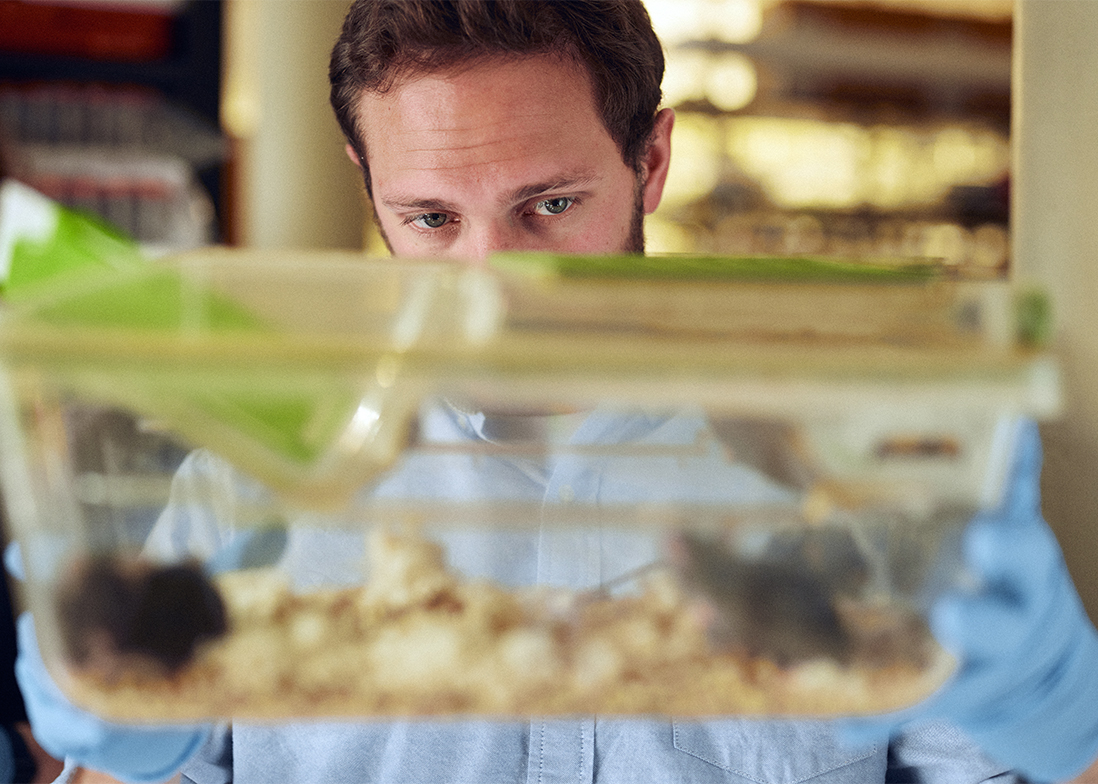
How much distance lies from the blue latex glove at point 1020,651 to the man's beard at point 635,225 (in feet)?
1.84

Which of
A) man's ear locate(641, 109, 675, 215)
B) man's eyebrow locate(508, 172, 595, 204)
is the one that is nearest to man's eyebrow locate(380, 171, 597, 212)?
man's eyebrow locate(508, 172, 595, 204)

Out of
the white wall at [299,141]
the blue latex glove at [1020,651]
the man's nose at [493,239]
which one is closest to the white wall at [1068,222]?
the blue latex glove at [1020,651]

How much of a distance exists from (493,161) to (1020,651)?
0.64 metres

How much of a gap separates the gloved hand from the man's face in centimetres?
49

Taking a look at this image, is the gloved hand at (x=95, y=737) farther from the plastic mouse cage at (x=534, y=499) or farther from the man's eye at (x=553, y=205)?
the man's eye at (x=553, y=205)

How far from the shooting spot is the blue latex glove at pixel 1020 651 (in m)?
0.55

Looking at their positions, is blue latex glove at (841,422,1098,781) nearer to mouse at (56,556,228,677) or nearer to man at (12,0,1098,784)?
man at (12,0,1098,784)

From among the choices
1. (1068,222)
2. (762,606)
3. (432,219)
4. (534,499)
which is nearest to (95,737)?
(534,499)

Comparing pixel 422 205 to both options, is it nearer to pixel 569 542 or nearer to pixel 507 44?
pixel 507 44

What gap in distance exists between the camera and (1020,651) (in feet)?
2.00

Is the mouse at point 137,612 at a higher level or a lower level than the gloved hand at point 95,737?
higher

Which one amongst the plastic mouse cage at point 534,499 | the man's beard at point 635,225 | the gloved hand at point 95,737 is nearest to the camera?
the plastic mouse cage at point 534,499

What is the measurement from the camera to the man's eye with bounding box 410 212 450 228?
0.97m

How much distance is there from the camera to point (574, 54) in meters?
0.98
